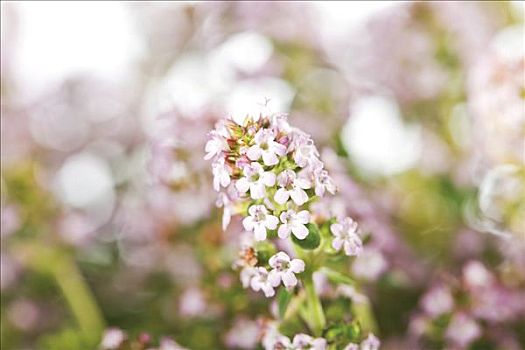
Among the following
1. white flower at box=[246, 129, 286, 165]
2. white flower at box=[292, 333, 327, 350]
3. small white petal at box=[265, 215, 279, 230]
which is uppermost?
white flower at box=[246, 129, 286, 165]

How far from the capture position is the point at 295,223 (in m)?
0.48

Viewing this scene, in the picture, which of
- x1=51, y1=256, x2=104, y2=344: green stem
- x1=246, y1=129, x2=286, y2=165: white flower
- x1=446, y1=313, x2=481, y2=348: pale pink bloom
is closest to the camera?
x1=246, y1=129, x2=286, y2=165: white flower

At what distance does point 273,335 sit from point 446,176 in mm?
376

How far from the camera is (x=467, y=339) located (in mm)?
615

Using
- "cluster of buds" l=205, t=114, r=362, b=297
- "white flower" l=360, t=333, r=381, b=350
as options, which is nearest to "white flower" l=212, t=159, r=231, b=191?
"cluster of buds" l=205, t=114, r=362, b=297

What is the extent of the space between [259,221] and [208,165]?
0.22m

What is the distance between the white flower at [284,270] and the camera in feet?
1.58

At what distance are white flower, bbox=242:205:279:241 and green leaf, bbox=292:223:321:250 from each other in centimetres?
2

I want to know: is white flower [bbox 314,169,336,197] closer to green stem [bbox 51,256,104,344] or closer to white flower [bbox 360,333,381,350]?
white flower [bbox 360,333,381,350]

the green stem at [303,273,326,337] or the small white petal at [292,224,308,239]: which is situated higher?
the small white petal at [292,224,308,239]

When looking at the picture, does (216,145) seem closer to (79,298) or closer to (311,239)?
(311,239)

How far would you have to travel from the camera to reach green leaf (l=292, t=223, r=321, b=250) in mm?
488

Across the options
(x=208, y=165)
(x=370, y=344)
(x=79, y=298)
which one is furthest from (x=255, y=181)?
(x=79, y=298)

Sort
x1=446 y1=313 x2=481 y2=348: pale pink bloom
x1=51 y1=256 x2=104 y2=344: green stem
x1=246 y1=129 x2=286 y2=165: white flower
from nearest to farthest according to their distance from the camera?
1. x1=246 y1=129 x2=286 y2=165: white flower
2. x1=446 y1=313 x2=481 y2=348: pale pink bloom
3. x1=51 y1=256 x2=104 y2=344: green stem
